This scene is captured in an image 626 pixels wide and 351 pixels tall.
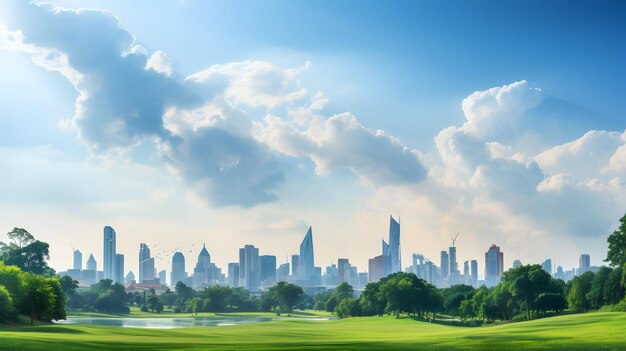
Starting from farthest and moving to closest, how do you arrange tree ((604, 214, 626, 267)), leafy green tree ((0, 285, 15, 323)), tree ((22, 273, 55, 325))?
tree ((604, 214, 626, 267)), tree ((22, 273, 55, 325)), leafy green tree ((0, 285, 15, 323))

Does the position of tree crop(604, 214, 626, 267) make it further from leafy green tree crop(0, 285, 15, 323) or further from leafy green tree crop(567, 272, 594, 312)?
leafy green tree crop(0, 285, 15, 323)

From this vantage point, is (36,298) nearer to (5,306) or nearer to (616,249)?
(5,306)

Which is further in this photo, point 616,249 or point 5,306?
point 616,249

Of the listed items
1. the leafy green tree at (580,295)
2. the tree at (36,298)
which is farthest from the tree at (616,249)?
the tree at (36,298)

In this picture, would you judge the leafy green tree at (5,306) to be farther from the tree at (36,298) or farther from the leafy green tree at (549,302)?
the leafy green tree at (549,302)

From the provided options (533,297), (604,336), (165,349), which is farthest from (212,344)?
(533,297)

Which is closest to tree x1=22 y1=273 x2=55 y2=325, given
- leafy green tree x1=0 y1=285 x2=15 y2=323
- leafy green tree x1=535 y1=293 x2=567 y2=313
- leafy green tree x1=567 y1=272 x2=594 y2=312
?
leafy green tree x1=0 y1=285 x2=15 y2=323

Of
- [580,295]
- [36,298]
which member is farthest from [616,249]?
[36,298]

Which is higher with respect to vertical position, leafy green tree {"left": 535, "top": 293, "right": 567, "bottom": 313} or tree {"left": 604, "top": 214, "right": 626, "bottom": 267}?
tree {"left": 604, "top": 214, "right": 626, "bottom": 267}

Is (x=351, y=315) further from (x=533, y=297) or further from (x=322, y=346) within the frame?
(x=322, y=346)
